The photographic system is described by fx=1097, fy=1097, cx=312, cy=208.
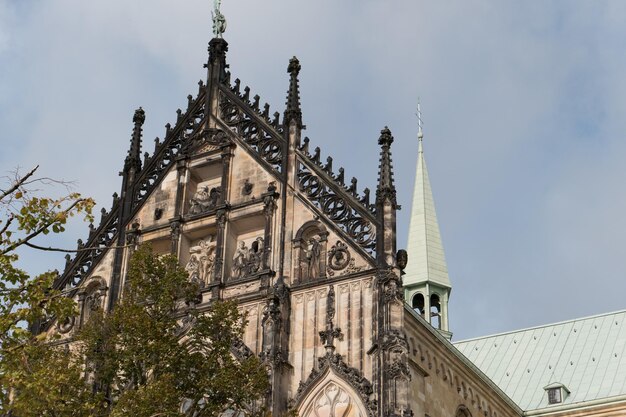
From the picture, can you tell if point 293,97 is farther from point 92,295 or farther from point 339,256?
point 92,295

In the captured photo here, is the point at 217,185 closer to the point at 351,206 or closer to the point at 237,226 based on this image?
the point at 237,226

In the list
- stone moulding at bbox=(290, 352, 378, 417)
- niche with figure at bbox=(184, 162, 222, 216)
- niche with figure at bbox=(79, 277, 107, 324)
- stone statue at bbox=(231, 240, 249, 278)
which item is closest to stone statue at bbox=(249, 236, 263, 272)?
stone statue at bbox=(231, 240, 249, 278)

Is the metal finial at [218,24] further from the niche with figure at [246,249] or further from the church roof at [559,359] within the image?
the church roof at [559,359]

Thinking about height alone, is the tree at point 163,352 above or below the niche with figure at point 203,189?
below

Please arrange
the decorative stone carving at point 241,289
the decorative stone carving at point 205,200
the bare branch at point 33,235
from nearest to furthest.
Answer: the bare branch at point 33,235 < the decorative stone carving at point 241,289 < the decorative stone carving at point 205,200

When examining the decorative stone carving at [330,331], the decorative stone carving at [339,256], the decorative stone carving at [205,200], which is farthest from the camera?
the decorative stone carving at [205,200]

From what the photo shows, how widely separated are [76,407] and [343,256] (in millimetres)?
11034

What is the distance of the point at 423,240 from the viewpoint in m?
61.8

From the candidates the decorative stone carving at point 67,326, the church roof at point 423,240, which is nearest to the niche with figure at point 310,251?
the decorative stone carving at point 67,326

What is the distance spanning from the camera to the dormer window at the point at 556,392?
47.1 metres

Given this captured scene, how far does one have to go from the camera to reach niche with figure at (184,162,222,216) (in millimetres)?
35344

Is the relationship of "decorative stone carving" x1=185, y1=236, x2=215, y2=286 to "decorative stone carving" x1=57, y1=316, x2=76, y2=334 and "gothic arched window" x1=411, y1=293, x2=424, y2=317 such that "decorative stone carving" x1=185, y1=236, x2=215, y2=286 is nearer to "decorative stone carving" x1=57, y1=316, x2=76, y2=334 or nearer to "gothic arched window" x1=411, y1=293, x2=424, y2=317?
"decorative stone carving" x1=57, y1=316, x2=76, y2=334

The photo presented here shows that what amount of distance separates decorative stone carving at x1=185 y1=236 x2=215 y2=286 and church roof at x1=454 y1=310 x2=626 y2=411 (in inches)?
752

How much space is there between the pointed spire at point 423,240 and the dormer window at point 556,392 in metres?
12.0
